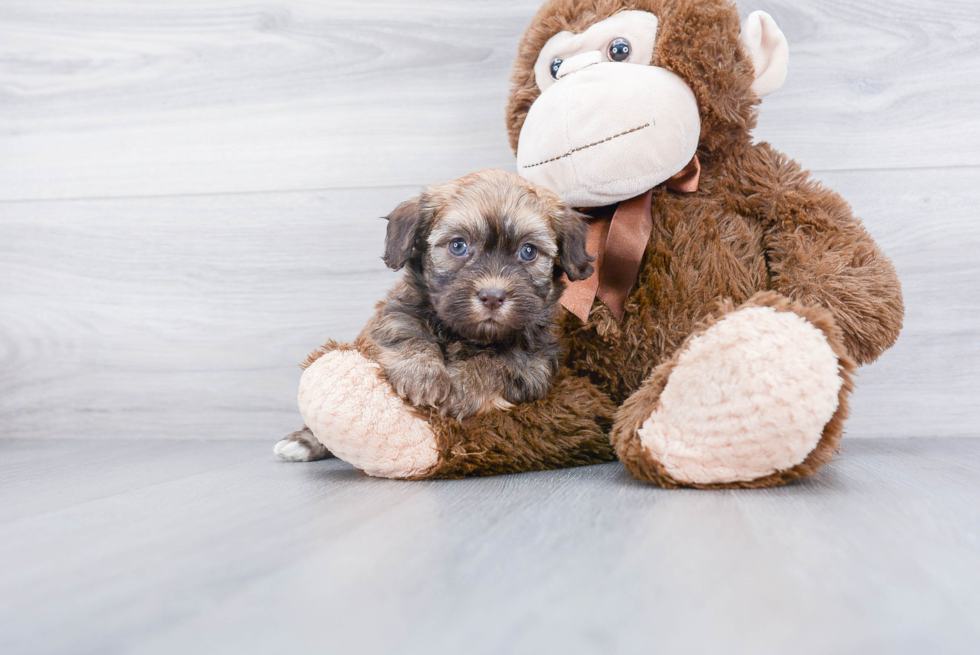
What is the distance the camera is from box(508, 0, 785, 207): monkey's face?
1.31 m

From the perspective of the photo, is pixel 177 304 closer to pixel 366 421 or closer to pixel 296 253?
pixel 296 253

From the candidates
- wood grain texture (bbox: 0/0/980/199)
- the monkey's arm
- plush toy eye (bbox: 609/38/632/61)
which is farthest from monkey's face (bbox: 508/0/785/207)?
wood grain texture (bbox: 0/0/980/199)

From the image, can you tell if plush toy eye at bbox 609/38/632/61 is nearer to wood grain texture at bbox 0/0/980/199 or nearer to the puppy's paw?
wood grain texture at bbox 0/0/980/199

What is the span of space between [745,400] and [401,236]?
0.66 m

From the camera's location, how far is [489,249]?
126cm

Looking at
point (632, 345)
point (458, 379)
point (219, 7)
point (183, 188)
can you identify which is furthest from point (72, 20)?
point (632, 345)

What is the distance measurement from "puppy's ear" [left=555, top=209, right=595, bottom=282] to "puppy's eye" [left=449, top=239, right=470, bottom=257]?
180 millimetres

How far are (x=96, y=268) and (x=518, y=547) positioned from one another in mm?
1787

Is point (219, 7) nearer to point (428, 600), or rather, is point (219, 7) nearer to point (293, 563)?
point (293, 563)

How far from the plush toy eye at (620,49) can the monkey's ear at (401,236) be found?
19.9 inches

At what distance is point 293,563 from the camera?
2.68ft

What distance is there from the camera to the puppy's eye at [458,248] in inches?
49.9

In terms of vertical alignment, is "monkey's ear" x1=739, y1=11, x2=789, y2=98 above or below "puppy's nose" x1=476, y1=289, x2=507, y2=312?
above

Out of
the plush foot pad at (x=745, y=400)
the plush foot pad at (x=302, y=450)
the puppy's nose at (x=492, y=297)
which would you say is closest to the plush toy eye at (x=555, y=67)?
the puppy's nose at (x=492, y=297)
